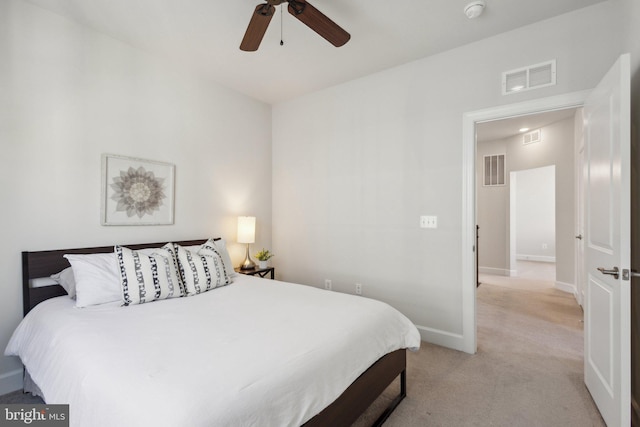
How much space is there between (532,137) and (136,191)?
6.32 m

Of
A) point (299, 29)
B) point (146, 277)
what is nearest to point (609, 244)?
point (299, 29)

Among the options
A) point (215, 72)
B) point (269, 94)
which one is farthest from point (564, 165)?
point (215, 72)

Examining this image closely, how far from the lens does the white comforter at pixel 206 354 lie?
1047 mm

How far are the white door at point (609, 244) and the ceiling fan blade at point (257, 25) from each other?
1.95 metres

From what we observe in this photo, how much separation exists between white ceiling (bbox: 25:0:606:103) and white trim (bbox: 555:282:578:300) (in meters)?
4.09

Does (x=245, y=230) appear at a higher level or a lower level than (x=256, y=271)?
higher

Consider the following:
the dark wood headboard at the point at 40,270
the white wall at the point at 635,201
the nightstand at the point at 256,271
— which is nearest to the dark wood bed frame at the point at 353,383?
the dark wood headboard at the point at 40,270

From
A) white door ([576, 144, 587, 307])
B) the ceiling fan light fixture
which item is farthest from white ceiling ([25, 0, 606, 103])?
white door ([576, 144, 587, 307])

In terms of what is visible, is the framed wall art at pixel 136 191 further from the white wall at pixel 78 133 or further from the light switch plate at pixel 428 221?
the light switch plate at pixel 428 221

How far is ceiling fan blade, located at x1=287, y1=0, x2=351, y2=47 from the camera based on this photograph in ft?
5.84

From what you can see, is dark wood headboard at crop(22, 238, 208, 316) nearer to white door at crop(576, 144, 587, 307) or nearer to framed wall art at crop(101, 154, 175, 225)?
framed wall art at crop(101, 154, 175, 225)

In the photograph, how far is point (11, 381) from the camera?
6.97 feet
